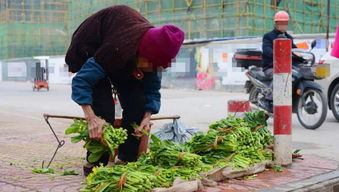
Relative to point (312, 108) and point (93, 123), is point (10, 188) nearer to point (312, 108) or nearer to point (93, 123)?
point (93, 123)

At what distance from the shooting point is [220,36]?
31.1m

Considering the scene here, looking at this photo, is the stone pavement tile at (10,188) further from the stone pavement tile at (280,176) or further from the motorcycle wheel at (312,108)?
the motorcycle wheel at (312,108)

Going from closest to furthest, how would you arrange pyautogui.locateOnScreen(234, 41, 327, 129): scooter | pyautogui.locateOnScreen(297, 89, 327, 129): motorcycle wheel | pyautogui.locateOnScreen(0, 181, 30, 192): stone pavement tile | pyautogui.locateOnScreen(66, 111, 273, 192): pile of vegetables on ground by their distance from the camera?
1. pyautogui.locateOnScreen(66, 111, 273, 192): pile of vegetables on ground
2. pyautogui.locateOnScreen(0, 181, 30, 192): stone pavement tile
3. pyautogui.locateOnScreen(297, 89, 327, 129): motorcycle wheel
4. pyautogui.locateOnScreen(234, 41, 327, 129): scooter

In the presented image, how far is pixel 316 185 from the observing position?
3.92 m

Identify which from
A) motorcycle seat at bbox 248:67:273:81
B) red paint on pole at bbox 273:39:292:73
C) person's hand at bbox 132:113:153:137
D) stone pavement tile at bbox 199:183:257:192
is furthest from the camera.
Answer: motorcycle seat at bbox 248:67:273:81

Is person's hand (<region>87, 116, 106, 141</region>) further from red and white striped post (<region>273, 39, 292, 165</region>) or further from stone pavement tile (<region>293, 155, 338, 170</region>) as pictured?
stone pavement tile (<region>293, 155, 338, 170</region>)

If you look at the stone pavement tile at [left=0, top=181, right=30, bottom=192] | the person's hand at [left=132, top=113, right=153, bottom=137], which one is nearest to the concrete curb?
the person's hand at [left=132, top=113, right=153, bottom=137]

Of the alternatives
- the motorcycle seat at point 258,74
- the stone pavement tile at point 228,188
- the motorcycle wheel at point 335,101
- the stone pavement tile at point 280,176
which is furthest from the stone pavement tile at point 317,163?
the motorcycle wheel at point 335,101

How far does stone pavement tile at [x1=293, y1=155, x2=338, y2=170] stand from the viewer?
473cm

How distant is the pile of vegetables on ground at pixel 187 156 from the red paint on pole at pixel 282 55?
2.06ft

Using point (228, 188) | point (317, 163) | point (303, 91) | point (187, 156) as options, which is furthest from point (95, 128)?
point (303, 91)

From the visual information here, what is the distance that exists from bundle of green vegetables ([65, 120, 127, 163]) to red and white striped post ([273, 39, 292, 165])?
152 cm

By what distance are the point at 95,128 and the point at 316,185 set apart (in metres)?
1.73

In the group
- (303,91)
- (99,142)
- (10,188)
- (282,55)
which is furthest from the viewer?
(303,91)
